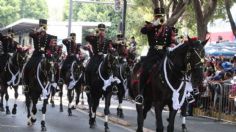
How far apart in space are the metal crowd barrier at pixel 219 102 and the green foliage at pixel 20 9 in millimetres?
72707

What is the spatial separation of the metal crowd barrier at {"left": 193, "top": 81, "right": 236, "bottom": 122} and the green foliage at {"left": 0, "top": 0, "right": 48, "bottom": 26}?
239 feet

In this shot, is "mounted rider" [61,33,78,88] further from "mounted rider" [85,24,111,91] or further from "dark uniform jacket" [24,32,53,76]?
"dark uniform jacket" [24,32,53,76]

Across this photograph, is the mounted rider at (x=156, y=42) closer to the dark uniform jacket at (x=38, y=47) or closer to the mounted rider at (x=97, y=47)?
the mounted rider at (x=97, y=47)

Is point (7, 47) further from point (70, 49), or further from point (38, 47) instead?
point (38, 47)

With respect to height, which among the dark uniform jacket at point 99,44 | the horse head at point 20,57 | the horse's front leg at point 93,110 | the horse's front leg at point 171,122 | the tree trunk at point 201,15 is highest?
the tree trunk at point 201,15

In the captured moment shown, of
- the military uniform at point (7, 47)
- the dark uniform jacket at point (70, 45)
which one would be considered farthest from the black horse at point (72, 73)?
the military uniform at point (7, 47)

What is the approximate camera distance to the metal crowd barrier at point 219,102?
1831 cm

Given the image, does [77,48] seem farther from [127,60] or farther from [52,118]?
[52,118]

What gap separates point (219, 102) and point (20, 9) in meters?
82.8

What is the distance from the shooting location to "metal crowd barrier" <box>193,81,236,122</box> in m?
18.3

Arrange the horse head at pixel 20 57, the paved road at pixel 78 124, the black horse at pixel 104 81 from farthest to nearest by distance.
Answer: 1. the horse head at pixel 20 57
2. the black horse at pixel 104 81
3. the paved road at pixel 78 124

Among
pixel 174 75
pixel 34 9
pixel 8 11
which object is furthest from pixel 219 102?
pixel 34 9

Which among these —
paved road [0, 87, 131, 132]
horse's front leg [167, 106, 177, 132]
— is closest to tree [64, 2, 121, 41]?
paved road [0, 87, 131, 132]

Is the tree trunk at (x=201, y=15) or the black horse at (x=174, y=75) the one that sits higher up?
the tree trunk at (x=201, y=15)
